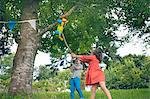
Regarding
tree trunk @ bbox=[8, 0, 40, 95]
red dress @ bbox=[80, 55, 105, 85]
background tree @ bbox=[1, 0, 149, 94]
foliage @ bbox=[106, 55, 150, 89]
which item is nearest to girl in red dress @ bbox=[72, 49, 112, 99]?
red dress @ bbox=[80, 55, 105, 85]

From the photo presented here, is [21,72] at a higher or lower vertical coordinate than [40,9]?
lower

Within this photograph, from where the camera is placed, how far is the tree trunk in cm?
1906

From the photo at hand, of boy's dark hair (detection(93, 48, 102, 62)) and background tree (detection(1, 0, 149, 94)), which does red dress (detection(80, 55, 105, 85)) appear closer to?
boy's dark hair (detection(93, 48, 102, 62))

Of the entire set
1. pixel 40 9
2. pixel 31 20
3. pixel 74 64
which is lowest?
pixel 74 64

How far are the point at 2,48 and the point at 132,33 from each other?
11166 mm

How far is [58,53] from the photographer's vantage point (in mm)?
30750

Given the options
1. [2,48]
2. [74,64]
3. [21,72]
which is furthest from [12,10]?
[74,64]

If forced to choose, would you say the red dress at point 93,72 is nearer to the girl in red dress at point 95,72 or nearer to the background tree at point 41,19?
the girl in red dress at point 95,72

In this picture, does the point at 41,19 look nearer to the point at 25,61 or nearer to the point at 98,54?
the point at 25,61

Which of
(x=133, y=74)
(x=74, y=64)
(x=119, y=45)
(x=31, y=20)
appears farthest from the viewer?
(x=133, y=74)

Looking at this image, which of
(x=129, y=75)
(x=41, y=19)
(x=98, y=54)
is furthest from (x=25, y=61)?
(x=129, y=75)

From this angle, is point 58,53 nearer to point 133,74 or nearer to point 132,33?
point 132,33

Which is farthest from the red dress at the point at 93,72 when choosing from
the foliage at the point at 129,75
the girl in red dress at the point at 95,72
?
the foliage at the point at 129,75

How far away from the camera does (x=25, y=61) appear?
19453mm
